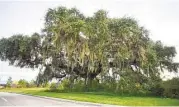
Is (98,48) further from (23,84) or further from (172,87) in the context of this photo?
(23,84)

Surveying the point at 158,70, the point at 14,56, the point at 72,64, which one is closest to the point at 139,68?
the point at 158,70

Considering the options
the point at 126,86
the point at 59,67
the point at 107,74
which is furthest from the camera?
the point at 59,67

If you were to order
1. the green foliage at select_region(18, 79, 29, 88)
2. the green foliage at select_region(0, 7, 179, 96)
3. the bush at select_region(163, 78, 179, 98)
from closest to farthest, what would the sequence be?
the bush at select_region(163, 78, 179, 98), the green foliage at select_region(0, 7, 179, 96), the green foliage at select_region(18, 79, 29, 88)

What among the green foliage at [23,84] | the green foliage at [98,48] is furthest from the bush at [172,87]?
the green foliage at [23,84]

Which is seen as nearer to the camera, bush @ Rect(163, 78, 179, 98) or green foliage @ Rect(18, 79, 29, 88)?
bush @ Rect(163, 78, 179, 98)

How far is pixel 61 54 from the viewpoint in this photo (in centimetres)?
4109

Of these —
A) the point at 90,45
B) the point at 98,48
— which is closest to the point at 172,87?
the point at 98,48

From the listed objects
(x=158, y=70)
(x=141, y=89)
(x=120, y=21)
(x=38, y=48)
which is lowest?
(x=141, y=89)

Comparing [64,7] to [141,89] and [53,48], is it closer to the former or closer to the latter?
[53,48]

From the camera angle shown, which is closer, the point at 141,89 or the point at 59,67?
the point at 141,89

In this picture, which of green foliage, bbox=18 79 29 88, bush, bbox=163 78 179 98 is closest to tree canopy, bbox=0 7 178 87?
Answer: bush, bbox=163 78 179 98

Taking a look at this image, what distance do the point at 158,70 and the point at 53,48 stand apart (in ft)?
44.7

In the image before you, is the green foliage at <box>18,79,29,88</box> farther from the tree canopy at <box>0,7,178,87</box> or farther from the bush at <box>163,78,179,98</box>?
the bush at <box>163,78,179,98</box>

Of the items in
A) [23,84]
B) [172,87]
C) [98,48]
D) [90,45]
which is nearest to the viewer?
[172,87]
